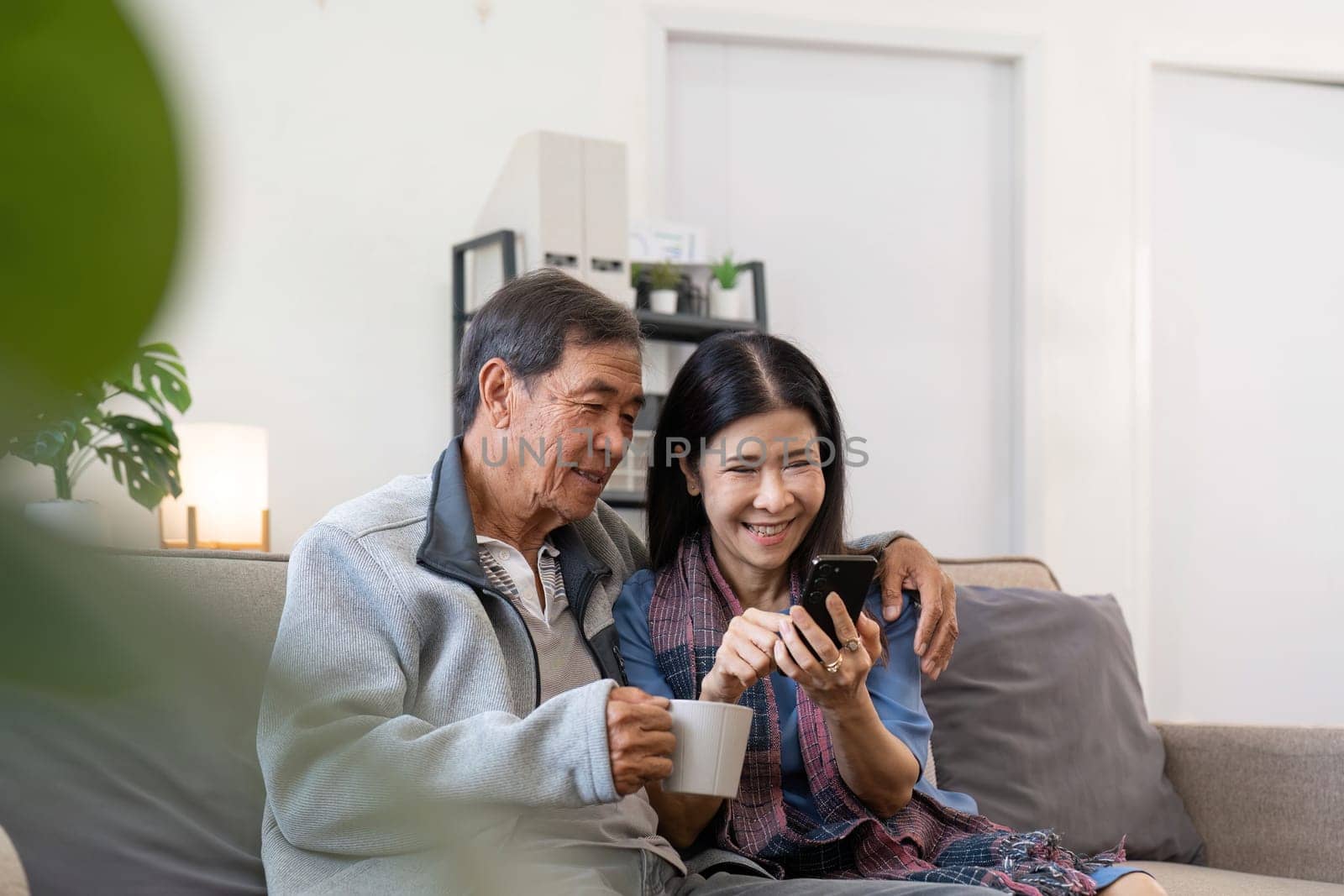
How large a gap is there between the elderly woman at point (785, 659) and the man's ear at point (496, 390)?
0.27 metres

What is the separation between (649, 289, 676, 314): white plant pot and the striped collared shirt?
81.7 inches

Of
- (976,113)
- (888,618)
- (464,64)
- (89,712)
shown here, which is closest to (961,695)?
(888,618)

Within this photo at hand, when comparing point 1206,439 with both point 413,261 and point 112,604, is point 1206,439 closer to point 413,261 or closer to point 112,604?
point 413,261

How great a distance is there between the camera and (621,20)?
3.72 m

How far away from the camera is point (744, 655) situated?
129 cm

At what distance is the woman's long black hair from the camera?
63.6 inches

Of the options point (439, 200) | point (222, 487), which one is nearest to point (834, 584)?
point (222, 487)

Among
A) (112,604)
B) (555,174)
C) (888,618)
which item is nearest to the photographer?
(112,604)

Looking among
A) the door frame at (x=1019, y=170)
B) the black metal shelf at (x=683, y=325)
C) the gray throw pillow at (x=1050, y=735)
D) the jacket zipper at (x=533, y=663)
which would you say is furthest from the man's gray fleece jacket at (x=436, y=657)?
the door frame at (x=1019, y=170)

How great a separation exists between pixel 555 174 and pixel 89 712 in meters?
3.17

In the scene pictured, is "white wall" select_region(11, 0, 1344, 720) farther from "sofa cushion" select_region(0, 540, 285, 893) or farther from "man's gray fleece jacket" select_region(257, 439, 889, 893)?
"sofa cushion" select_region(0, 540, 285, 893)

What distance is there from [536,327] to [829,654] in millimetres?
509

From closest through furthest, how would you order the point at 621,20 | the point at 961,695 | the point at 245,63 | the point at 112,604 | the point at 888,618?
1. the point at 112,604
2. the point at 888,618
3. the point at 961,695
4. the point at 245,63
5. the point at 621,20

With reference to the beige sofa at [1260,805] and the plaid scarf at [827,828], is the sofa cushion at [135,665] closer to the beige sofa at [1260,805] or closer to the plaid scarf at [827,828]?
the plaid scarf at [827,828]
